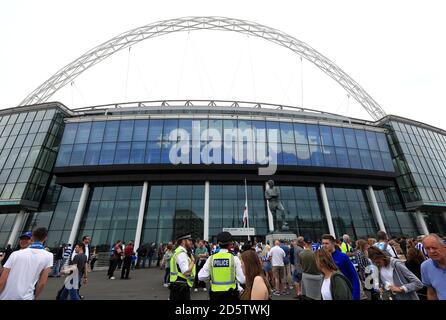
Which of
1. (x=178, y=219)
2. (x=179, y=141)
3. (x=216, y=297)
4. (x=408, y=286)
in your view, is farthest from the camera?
(x=179, y=141)

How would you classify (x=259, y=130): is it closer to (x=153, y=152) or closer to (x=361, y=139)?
(x=153, y=152)

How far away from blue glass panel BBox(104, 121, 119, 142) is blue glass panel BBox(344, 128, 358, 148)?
32764 mm

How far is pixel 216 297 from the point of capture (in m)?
4.26

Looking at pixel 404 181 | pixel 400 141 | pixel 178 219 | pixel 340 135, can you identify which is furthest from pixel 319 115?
pixel 178 219

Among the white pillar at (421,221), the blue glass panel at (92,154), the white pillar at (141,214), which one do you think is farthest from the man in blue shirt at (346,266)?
the white pillar at (421,221)

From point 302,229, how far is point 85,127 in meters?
32.5

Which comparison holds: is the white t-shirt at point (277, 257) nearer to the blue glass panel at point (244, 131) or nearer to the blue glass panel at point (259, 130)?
the blue glass panel at point (244, 131)

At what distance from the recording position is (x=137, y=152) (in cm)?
2992

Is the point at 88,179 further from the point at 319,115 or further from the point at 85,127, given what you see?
the point at 319,115

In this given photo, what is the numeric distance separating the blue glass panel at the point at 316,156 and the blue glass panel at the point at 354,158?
4.39m

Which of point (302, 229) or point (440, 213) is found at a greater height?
point (440, 213)

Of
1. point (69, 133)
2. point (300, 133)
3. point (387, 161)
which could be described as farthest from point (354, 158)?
point (69, 133)

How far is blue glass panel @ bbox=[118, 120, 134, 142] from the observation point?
101 ft

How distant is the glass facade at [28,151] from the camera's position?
1118 inches
